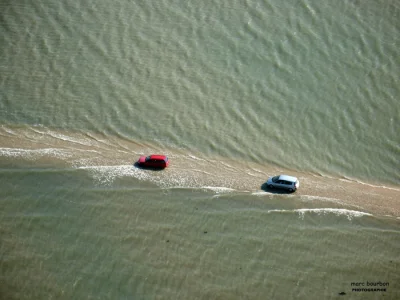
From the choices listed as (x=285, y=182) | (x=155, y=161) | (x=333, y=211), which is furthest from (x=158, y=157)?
(x=333, y=211)

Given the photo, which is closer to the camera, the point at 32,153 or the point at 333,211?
the point at 333,211

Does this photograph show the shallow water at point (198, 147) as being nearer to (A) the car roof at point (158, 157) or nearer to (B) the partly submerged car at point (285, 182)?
(B) the partly submerged car at point (285, 182)

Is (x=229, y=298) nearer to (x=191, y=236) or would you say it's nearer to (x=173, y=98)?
(x=191, y=236)

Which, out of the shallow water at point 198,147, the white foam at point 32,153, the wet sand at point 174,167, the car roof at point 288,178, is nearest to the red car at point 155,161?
the wet sand at point 174,167

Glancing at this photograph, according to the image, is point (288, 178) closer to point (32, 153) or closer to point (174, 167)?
point (174, 167)

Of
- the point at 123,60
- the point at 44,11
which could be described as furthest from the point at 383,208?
the point at 44,11

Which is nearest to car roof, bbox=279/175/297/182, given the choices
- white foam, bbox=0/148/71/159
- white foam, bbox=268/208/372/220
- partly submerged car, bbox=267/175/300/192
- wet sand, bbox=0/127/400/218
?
partly submerged car, bbox=267/175/300/192

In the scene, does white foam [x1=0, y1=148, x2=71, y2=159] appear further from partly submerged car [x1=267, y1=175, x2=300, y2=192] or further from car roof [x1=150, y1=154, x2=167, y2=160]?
partly submerged car [x1=267, y1=175, x2=300, y2=192]
